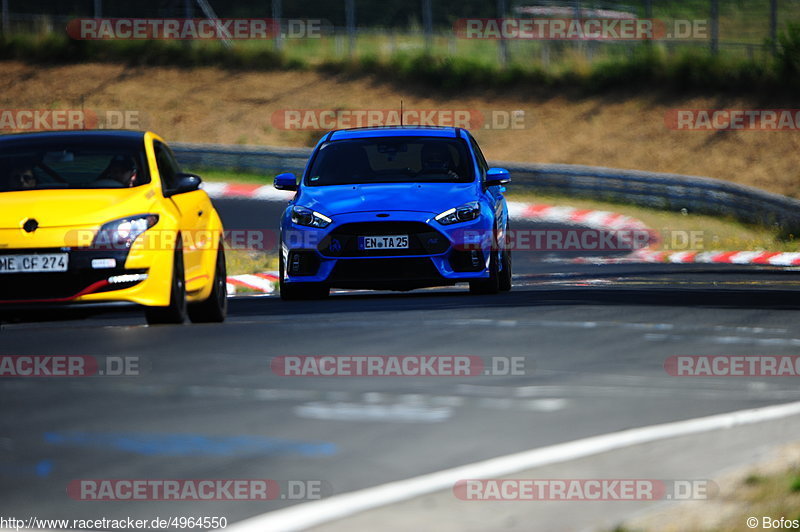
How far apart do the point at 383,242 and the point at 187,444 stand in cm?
648

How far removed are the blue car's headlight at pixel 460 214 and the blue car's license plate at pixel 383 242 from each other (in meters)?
0.38

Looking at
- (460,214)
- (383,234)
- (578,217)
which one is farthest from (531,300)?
(578,217)

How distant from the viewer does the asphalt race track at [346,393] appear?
657 centimetres

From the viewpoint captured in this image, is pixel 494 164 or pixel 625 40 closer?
pixel 494 164

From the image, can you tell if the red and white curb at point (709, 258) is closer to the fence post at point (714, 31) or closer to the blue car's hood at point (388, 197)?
the blue car's hood at point (388, 197)

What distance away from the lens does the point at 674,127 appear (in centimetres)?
3650

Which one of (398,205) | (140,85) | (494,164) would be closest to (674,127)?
(494,164)

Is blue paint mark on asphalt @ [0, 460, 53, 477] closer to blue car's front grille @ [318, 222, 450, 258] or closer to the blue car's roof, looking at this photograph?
blue car's front grille @ [318, 222, 450, 258]

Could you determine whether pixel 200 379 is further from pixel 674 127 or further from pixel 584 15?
pixel 584 15

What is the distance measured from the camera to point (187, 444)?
700cm

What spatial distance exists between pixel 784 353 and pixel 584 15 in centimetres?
3122

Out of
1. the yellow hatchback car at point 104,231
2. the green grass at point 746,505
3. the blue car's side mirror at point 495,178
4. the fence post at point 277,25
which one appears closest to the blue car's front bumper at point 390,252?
the blue car's side mirror at point 495,178

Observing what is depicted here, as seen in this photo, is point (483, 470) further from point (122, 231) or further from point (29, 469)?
point (122, 231)

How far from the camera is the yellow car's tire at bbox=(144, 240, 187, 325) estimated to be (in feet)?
36.0
